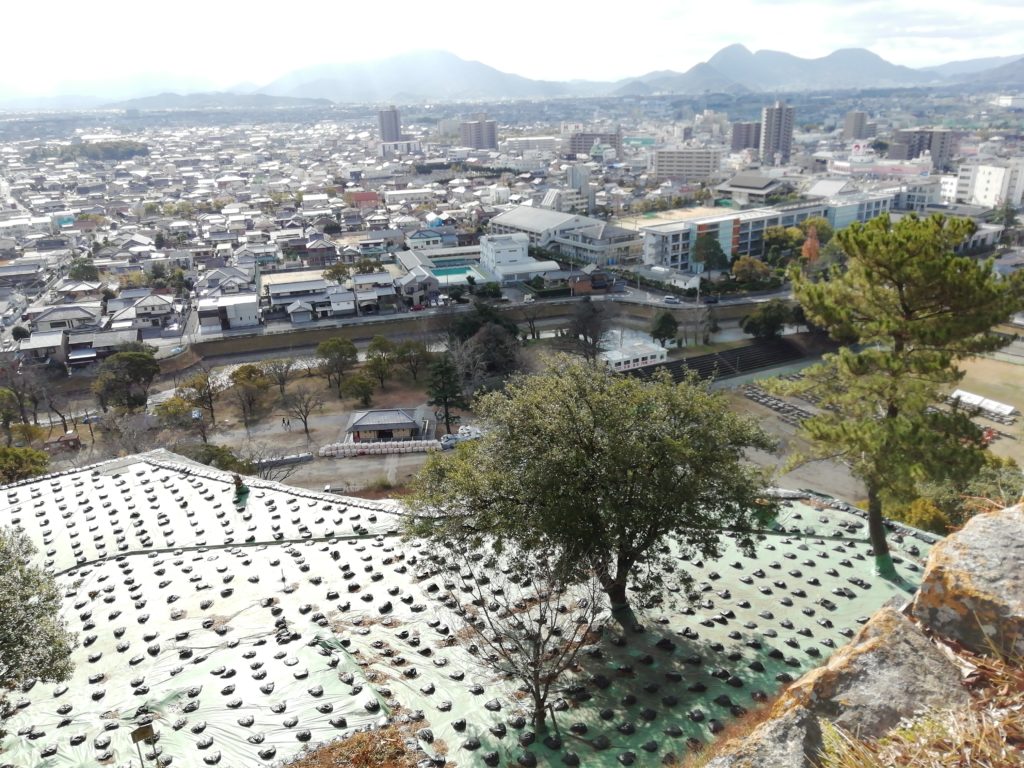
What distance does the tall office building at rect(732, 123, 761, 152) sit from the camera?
81213 mm

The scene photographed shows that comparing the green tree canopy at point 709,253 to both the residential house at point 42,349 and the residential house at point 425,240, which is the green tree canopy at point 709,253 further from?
the residential house at point 42,349

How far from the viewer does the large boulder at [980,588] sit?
8.75 ft

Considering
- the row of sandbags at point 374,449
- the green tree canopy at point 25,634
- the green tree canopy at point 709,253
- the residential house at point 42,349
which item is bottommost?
the row of sandbags at point 374,449

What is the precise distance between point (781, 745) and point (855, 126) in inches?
3908

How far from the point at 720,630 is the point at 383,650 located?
314 centimetres

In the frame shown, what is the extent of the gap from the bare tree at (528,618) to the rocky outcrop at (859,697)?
2.35 meters

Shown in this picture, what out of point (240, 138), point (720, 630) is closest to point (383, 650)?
point (720, 630)

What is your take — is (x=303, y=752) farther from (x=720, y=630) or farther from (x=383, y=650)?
(x=720, y=630)

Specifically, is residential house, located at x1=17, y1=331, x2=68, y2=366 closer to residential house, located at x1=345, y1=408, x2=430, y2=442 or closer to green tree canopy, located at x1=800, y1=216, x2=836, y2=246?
residential house, located at x1=345, y1=408, x2=430, y2=442

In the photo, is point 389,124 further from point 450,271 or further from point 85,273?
point 450,271

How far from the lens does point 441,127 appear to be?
108312mm

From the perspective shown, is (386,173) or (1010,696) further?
(386,173)

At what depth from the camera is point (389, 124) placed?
9788 centimetres

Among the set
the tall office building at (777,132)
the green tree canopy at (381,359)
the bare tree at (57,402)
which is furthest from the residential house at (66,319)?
the tall office building at (777,132)
